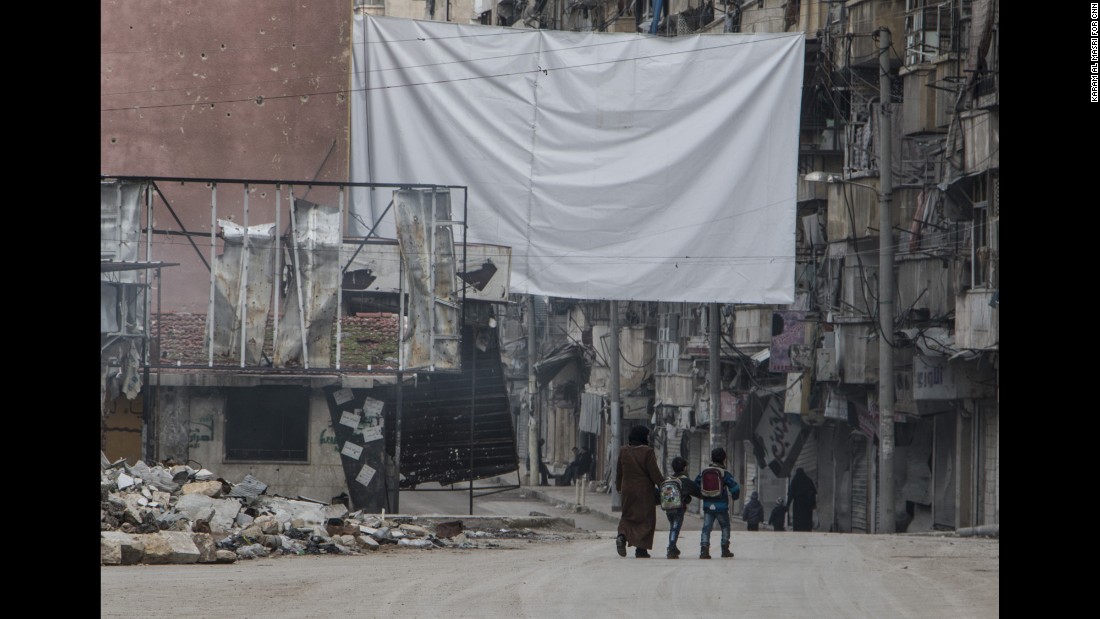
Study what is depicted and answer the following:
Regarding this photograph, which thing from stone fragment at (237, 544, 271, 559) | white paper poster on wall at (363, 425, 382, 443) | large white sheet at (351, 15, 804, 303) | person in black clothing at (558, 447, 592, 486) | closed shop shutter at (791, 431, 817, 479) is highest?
large white sheet at (351, 15, 804, 303)

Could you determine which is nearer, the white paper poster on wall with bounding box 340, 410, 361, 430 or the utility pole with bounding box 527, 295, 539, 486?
the white paper poster on wall with bounding box 340, 410, 361, 430

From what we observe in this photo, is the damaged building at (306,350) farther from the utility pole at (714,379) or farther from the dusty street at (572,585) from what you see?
the dusty street at (572,585)

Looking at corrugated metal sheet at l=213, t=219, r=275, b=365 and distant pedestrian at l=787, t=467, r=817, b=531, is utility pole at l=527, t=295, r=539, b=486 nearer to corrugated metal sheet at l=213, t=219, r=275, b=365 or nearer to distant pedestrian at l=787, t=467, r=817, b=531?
distant pedestrian at l=787, t=467, r=817, b=531

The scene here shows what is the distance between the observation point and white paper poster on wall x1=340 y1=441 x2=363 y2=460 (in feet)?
76.0

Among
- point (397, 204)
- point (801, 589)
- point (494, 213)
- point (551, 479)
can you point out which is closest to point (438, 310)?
point (397, 204)

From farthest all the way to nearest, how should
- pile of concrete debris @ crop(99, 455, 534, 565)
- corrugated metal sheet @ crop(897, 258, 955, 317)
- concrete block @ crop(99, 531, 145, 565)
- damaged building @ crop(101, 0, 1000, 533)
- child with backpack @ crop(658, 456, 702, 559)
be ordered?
1. corrugated metal sheet @ crop(897, 258, 955, 317)
2. damaged building @ crop(101, 0, 1000, 533)
3. child with backpack @ crop(658, 456, 702, 559)
4. pile of concrete debris @ crop(99, 455, 534, 565)
5. concrete block @ crop(99, 531, 145, 565)

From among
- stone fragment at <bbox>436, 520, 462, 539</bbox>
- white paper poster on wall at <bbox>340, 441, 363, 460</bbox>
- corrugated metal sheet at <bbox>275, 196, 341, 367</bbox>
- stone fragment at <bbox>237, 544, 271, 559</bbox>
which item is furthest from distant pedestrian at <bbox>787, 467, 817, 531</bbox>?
stone fragment at <bbox>237, 544, 271, 559</bbox>

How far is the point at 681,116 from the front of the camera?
24203 mm

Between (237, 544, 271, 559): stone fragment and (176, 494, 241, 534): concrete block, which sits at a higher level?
(176, 494, 241, 534): concrete block

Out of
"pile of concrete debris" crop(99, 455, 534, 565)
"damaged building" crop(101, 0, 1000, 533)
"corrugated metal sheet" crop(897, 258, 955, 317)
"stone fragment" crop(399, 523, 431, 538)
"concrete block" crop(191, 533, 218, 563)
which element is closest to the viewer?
"pile of concrete debris" crop(99, 455, 534, 565)

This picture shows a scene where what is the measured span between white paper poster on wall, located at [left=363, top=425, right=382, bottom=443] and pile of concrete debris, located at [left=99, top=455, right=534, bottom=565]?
455 centimetres

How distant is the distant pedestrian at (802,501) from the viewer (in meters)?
29.1

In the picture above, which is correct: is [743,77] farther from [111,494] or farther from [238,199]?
[111,494]

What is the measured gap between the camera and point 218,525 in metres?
15.4
